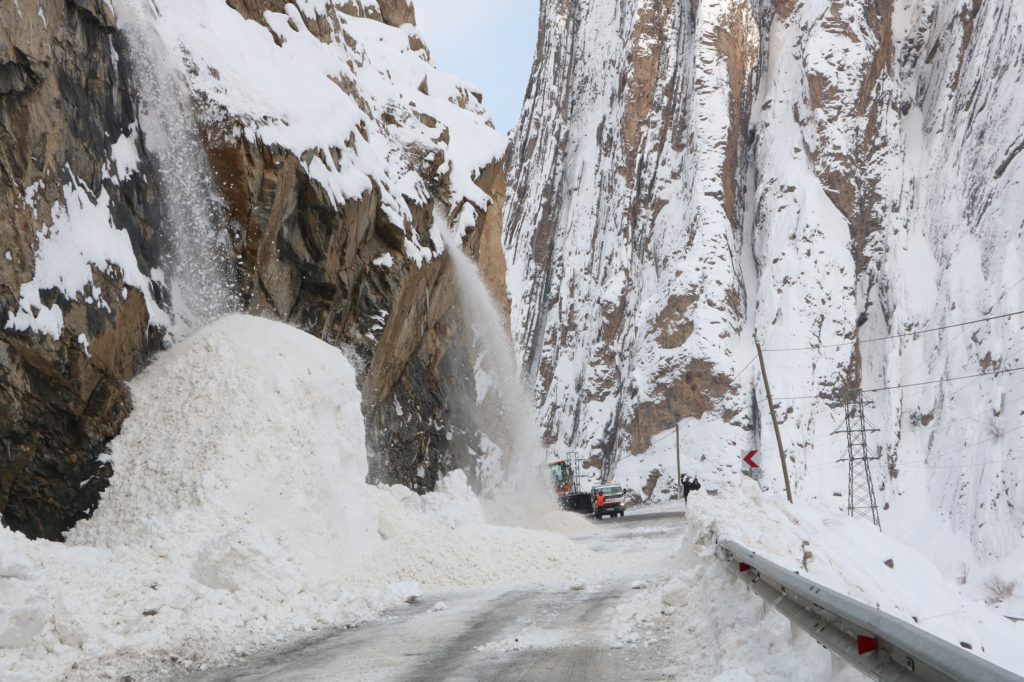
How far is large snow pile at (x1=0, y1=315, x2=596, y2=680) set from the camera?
7551 mm

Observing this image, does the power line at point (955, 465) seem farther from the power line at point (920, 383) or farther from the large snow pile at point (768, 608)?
the large snow pile at point (768, 608)

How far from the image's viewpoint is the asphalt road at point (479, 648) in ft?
21.4

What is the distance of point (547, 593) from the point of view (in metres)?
11.6

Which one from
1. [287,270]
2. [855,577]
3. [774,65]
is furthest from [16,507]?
[774,65]

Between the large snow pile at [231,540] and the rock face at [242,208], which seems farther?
the rock face at [242,208]

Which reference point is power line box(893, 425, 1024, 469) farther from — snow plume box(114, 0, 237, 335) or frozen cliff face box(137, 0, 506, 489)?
snow plume box(114, 0, 237, 335)

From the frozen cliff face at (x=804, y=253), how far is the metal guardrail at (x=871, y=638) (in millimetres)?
34834

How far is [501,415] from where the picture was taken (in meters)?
32.8

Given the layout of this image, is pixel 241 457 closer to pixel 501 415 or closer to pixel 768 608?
pixel 768 608

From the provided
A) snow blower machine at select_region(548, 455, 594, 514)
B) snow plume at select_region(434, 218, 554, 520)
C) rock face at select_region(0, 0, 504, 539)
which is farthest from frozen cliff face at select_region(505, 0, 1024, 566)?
rock face at select_region(0, 0, 504, 539)

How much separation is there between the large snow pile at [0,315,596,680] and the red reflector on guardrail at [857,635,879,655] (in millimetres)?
5311

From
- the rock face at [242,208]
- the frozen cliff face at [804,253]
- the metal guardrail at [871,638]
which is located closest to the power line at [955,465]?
the frozen cliff face at [804,253]

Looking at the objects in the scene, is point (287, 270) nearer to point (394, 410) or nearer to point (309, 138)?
point (309, 138)

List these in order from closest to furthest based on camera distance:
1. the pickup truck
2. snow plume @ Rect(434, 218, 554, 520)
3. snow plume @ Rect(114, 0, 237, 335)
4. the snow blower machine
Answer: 1. snow plume @ Rect(114, 0, 237, 335)
2. snow plume @ Rect(434, 218, 554, 520)
3. the pickup truck
4. the snow blower machine
